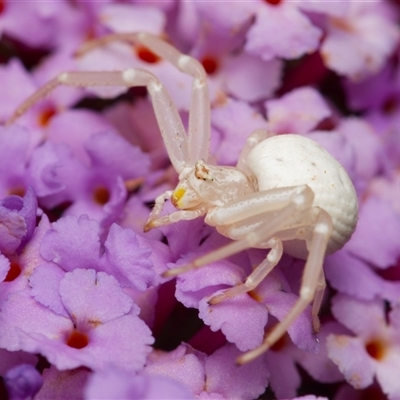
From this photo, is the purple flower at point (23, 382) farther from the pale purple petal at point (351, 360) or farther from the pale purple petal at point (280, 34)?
the pale purple petal at point (280, 34)

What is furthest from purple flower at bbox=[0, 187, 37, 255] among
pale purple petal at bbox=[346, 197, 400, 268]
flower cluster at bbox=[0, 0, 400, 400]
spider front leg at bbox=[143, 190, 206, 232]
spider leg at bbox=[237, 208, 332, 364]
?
pale purple petal at bbox=[346, 197, 400, 268]

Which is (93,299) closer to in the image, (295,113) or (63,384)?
(63,384)

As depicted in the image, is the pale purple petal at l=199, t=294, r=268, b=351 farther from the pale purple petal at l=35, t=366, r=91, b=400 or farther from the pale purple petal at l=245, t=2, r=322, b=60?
the pale purple petal at l=245, t=2, r=322, b=60

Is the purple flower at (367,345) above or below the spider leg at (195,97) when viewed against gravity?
below

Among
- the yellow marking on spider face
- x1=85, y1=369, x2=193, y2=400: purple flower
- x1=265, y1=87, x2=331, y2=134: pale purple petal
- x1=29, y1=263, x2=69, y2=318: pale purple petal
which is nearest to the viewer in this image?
x1=85, y1=369, x2=193, y2=400: purple flower

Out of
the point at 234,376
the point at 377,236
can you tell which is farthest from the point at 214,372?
the point at 377,236

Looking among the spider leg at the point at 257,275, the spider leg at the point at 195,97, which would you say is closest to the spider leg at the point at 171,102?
the spider leg at the point at 195,97

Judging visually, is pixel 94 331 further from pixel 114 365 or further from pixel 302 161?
pixel 302 161
